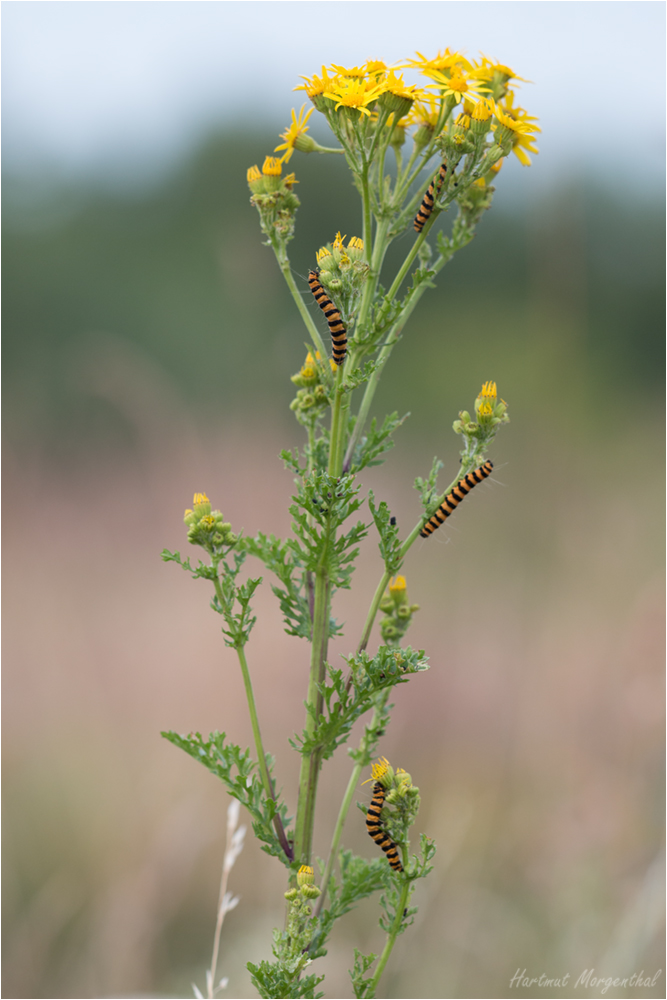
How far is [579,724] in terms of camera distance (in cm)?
613

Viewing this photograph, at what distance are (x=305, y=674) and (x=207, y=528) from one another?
4.61 metres

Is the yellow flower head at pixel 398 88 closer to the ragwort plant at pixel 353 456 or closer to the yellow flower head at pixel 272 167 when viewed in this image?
the ragwort plant at pixel 353 456

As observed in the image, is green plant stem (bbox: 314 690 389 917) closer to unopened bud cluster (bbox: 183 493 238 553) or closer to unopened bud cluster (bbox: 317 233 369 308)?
unopened bud cluster (bbox: 183 493 238 553)

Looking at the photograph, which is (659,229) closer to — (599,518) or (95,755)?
(599,518)

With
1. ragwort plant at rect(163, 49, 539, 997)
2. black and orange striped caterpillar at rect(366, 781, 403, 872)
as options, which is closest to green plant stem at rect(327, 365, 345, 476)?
ragwort plant at rect(163, 49, 539, 997)

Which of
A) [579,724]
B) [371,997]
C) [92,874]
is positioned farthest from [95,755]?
[371,997]

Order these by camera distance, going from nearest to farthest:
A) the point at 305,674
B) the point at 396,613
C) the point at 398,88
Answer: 1. the point at 398,88
2. the point at 396,613
3. the point at 305,674

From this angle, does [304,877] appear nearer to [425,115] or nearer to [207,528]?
[207,528]

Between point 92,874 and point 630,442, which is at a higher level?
point 630,442

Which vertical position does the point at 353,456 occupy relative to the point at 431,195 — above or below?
below

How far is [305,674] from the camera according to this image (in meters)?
6.57

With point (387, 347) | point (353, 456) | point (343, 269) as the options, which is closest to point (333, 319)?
point (343, 269)

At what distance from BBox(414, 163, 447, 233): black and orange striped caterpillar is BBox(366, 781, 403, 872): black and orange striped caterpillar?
1.75 meters

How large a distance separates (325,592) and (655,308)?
46.5 feet
